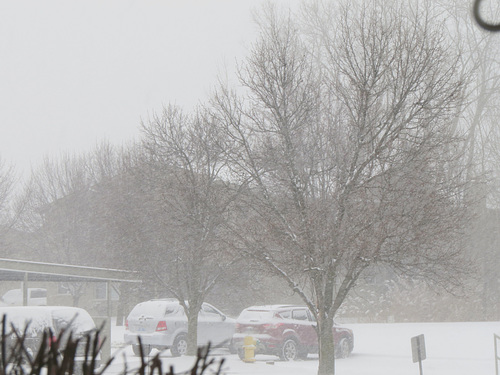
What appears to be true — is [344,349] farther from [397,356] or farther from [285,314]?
[285,314]

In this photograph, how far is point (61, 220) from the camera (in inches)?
1743

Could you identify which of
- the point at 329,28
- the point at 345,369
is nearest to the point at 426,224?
the point at 345,369

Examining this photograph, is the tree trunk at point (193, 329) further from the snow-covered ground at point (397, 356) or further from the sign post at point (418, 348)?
the sign post at point (418, 348)

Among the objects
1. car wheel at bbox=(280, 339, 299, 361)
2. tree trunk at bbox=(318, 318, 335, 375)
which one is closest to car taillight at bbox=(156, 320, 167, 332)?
car wheel at bbox=(280, 339, 299, 361)

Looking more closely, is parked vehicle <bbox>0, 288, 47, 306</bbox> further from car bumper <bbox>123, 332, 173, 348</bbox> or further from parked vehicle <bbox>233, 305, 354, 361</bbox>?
parked vehicle <bbox>233, 305, 354, 361</bbox>

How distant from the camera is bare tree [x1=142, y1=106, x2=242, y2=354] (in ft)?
59.5

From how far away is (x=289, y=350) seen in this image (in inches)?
821

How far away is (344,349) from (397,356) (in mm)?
1637

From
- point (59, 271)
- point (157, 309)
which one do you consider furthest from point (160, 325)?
point (59, 271)

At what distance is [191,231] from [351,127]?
5.64m

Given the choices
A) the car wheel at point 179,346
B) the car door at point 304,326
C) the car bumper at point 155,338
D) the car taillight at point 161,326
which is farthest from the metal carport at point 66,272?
the car door at point 304,326

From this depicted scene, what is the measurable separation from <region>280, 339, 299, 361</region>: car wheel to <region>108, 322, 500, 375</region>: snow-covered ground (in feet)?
1.11

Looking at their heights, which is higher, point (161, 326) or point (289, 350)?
point (161, 326)

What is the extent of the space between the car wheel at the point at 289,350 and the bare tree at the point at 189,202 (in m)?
2.51
